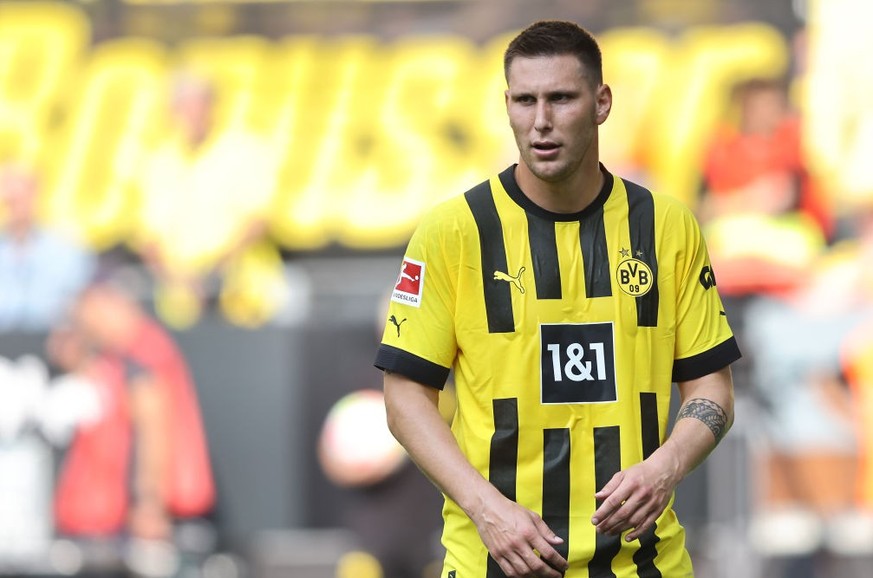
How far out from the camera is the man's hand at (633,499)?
9.74ft

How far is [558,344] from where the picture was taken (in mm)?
3262

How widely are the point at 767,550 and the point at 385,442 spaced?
2081mm

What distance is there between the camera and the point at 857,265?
7711 mm

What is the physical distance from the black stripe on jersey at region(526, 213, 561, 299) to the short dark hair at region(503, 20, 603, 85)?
13.7 inches

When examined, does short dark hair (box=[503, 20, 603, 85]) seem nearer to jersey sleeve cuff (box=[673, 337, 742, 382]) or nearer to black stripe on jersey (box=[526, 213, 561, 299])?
black stripe on jersey (box=[526, 213, 561, 299])

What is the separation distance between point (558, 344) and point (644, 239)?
1.06ft

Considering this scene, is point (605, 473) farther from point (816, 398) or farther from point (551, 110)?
point (816, 398)

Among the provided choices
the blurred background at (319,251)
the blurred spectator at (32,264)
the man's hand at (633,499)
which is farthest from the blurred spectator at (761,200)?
the man's hand at (633,499)

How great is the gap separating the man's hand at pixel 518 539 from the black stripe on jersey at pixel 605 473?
0.20 meters

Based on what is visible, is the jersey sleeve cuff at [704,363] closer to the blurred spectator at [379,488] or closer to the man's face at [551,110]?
the man's face at [551,110]

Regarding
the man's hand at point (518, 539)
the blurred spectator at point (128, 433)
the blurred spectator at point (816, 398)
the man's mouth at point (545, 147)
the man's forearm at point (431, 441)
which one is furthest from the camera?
the blurred spectator at point (128, 433)

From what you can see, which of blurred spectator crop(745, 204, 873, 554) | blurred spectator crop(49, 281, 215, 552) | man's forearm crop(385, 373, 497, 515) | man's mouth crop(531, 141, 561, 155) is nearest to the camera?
man's forearm crop(385, 373, 497, 515)

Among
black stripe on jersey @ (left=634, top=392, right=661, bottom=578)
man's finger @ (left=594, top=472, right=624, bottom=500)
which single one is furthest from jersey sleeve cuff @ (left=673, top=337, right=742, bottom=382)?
man's finger @ (left=594, top=472, right=624, bottom=500)

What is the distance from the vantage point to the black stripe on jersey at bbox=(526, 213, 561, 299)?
328 cm
